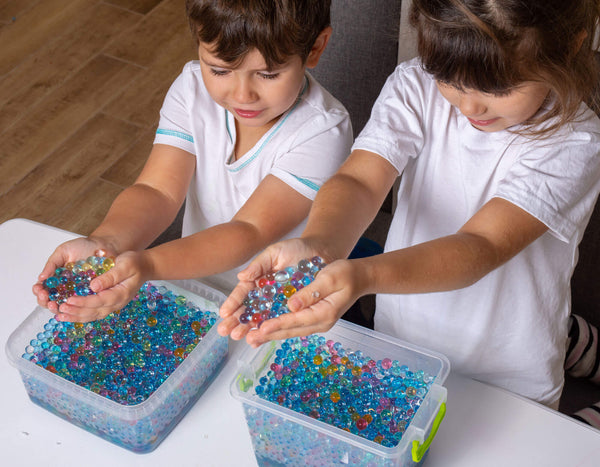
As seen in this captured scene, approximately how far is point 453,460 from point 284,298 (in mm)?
302

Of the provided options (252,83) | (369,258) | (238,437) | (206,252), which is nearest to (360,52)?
(252,83)

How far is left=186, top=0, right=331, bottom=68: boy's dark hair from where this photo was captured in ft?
3.33

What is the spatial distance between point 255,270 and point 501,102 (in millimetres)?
377

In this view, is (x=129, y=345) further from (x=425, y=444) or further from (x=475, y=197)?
(x=475, y=197)

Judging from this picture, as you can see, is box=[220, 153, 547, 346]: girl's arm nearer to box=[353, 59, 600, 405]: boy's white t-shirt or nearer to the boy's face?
box=[353, 59, 600, 405]: boy's white t-shirt

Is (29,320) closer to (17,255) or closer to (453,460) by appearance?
(17,255)

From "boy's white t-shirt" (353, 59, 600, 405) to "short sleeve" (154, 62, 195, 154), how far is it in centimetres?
33

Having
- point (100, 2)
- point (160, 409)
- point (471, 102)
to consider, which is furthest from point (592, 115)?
point (100, 2)

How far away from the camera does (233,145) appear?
4.08 ft

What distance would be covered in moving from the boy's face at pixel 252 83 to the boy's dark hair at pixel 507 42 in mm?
234

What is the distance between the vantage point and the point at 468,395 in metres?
0.98

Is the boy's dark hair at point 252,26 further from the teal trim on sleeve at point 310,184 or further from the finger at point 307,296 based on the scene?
the finger at point 307,296

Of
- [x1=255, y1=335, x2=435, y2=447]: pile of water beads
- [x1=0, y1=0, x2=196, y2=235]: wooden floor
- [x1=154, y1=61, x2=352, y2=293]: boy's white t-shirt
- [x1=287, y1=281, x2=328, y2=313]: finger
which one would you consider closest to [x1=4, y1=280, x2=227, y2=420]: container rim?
[x1=255, y1=335, x2=435, y2=447]: pile of water beads

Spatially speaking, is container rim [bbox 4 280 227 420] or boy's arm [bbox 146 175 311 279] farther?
boy's arm [bbox 146 175 311 279]
